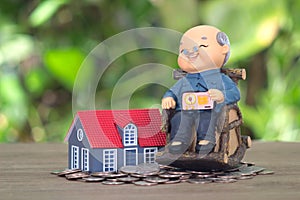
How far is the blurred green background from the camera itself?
1.70 meters

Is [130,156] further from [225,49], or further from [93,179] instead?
[225,49]

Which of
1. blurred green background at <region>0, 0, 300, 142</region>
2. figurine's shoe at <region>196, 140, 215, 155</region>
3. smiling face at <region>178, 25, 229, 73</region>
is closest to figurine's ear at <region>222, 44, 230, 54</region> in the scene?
smiling face at <region>178, 25, 229, 73</region>

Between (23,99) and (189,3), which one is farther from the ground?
(189,3)

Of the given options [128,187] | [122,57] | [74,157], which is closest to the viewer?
[128,187]

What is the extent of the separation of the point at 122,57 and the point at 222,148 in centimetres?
119

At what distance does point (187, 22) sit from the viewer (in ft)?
5.78

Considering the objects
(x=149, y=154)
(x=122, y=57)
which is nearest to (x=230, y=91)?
(x=149, y=154)

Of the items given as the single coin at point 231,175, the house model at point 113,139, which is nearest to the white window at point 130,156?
the house model at point 113,139

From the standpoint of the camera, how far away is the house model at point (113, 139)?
847 millimetres

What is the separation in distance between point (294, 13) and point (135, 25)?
1.45ft

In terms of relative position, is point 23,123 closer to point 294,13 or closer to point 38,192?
point 294,13

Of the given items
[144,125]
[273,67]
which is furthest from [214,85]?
[273,67]

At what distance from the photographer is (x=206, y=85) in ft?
2.79

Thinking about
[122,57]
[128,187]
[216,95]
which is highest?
[122,57]
